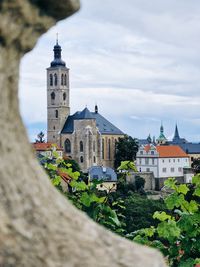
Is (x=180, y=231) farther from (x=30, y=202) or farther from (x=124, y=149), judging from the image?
(x=124, y=149)

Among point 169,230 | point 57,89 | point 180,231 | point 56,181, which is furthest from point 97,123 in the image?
point 169,230

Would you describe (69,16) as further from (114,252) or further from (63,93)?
(63,93)

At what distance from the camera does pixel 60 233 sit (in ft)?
6.93

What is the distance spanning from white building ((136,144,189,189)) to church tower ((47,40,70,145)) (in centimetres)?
1454

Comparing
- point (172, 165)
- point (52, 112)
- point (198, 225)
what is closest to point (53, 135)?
point (52, 112)

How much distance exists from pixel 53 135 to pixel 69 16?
86568 mm

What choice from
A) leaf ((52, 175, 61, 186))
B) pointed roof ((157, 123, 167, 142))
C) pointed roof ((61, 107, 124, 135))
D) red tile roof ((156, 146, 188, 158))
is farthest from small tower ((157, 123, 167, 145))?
leaf ((52, 175, 61, 186))

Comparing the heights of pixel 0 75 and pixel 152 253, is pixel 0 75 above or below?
above

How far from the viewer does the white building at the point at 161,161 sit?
8138 centimetres

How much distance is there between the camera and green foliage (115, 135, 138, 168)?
86.2m

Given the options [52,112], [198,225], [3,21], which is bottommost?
[198,225]

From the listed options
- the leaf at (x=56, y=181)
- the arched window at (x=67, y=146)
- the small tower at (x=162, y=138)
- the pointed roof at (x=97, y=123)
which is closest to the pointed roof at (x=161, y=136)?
the small tower at (x=162, y=138)

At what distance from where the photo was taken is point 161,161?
8169 cm

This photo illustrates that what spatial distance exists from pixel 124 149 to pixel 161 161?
7775 mm
